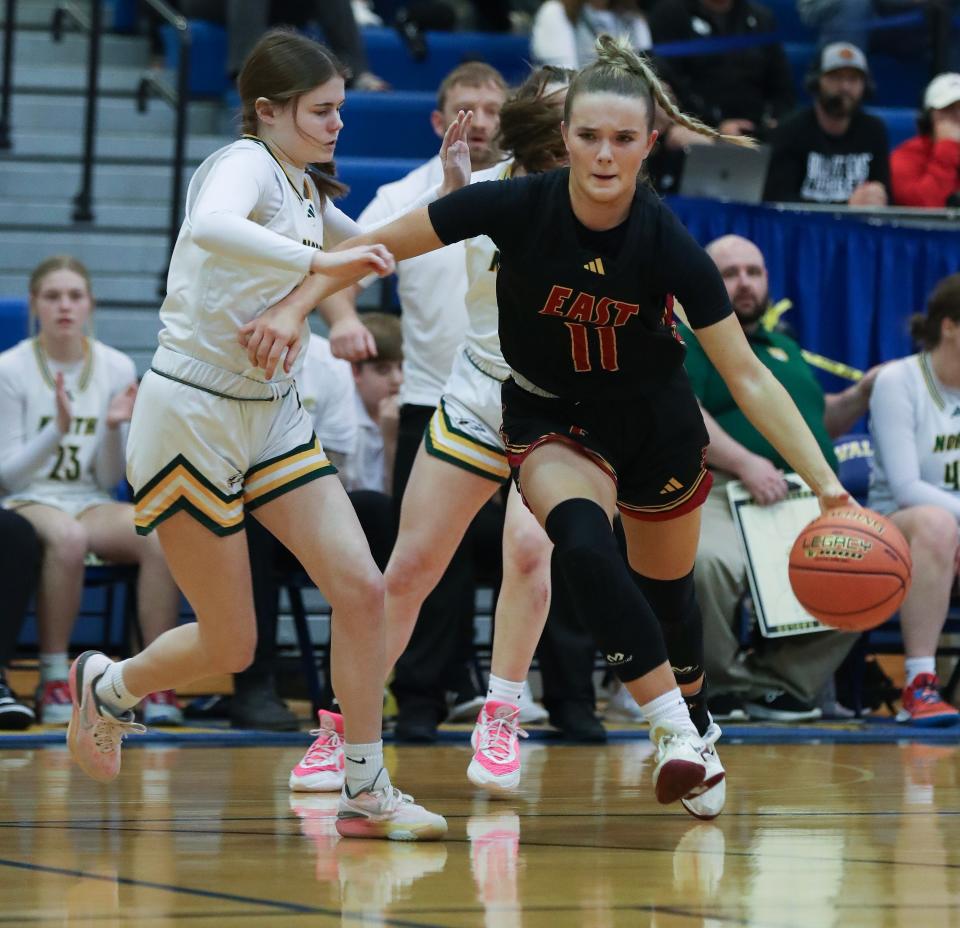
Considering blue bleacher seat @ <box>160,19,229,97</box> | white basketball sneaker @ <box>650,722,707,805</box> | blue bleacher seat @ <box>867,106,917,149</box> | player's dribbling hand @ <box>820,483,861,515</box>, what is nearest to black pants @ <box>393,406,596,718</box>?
player's dribbling hand @ <box>820,483,861,515</box>

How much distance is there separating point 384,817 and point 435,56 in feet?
24.9

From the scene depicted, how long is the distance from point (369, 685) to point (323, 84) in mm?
1352

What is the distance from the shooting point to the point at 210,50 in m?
10.2

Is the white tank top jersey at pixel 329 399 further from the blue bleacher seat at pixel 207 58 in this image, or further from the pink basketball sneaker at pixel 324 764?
the blue bleacher seat at pixel 207 58

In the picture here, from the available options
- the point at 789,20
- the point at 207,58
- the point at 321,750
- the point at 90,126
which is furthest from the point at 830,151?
the point at 321,750

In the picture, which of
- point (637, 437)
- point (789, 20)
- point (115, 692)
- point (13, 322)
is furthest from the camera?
point (789, 20)

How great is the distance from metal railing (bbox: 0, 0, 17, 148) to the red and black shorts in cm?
567

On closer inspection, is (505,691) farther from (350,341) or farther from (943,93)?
(943,93)

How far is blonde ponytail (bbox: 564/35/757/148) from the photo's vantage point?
13.1 ft

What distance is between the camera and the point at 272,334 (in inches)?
149

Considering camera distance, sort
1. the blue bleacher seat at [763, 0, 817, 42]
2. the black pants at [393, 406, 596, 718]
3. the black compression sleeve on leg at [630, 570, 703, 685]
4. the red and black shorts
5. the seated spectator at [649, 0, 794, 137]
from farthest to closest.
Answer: the blue bleacher seat at [763, 0, 817, 42], the seated spectator at [649, 0, 794, 137], the black pants at [393, 406, 596, 718], the black compression sleeve on leg at [630, 570, 703, 685], the red and black shorts

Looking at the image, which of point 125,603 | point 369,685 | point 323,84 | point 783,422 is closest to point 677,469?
point 783,422

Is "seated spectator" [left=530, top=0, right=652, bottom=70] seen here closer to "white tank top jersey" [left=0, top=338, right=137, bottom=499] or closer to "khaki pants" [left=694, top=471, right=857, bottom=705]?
"khaki pants" [left=694, top=471, right=857, bottom=705]

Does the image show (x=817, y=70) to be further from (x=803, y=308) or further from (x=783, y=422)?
(x=783, y=422)
